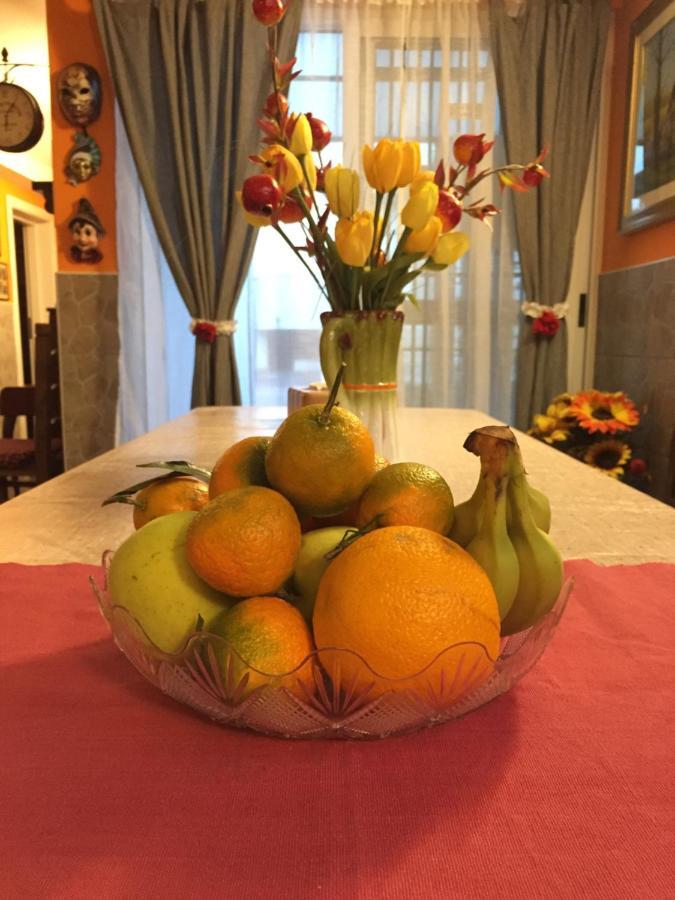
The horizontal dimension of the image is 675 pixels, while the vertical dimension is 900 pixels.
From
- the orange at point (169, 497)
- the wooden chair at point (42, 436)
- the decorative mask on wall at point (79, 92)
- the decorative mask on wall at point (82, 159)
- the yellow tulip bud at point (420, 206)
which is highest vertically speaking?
the decorative mask on wall at point (79, 92)

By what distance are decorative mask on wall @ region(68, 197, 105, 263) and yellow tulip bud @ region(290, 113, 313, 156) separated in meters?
2.67

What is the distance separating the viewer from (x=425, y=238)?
39.2 inches

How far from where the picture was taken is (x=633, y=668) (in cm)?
53

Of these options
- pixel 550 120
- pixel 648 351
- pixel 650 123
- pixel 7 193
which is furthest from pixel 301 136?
pixel 7 193

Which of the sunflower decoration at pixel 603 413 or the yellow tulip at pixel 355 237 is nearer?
the yellow tulip at pixel 355 237

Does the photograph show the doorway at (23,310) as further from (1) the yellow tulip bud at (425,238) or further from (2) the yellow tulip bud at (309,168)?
(1) the yellow tulip bud at (425,238)

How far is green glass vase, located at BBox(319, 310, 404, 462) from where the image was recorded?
1.07 m

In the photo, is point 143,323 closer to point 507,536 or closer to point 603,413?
point 603,413

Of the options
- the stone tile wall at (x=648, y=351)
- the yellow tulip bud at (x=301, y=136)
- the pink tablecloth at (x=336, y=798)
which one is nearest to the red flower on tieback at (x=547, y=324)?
the stone tile wall at (x=648, y=351)

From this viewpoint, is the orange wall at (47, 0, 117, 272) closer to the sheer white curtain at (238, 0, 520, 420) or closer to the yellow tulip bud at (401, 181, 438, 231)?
the sheer white curtain at (238, 0, 520, 420)

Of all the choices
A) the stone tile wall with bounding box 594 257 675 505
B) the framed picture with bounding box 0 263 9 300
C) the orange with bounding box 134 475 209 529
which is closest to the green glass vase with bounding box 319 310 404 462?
the orange with bounding box 134 475 209 529

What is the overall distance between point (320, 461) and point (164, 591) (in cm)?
13

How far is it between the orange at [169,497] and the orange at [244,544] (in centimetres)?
11

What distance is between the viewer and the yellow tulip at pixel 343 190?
3.26 ft
